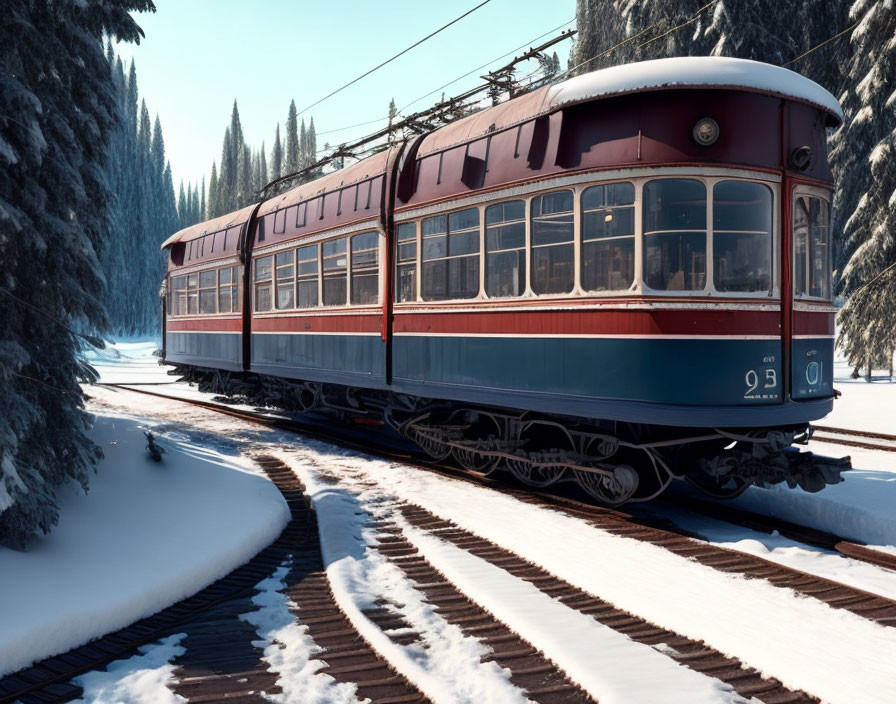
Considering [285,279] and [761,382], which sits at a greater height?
[285,279]

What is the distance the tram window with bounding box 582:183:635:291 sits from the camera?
7395 millimetres

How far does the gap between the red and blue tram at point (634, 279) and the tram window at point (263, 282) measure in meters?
5.56

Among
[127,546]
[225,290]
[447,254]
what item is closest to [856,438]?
[447,254]

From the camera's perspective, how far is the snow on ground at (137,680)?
4.04 meters

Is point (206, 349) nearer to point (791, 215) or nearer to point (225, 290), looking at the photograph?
point (225, 290)

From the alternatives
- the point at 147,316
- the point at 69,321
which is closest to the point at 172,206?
the point at 147,316

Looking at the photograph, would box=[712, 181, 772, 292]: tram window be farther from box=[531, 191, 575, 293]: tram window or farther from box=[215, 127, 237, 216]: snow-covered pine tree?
box=[215, 127, 237, 216]: snow-covered pine tree

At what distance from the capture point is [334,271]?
12.4 meters

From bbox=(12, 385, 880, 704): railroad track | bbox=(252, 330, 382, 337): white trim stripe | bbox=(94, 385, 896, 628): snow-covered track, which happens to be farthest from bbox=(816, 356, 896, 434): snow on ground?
bbox=(252, 330, 382, 337): white trim stripe

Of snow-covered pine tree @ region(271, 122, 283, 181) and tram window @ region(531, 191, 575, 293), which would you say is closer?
tram window @ region(531, 191, 575, 293)

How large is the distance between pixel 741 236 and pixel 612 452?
2.43 meters

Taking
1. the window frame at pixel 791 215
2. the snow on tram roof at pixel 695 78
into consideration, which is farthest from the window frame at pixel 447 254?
the window frame at pixel 791 215

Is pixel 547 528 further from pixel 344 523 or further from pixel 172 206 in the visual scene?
pixel 172 206

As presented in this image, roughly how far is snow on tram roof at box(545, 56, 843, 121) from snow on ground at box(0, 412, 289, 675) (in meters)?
5.22
